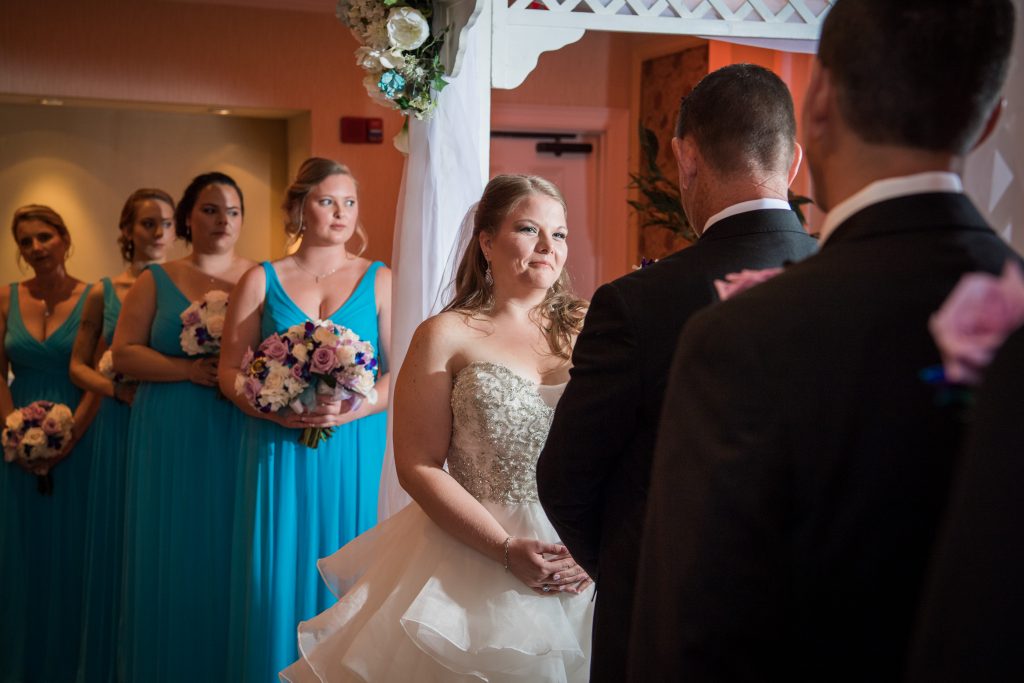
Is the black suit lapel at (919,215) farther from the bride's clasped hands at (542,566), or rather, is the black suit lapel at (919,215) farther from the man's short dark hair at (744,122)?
the bride's clasped hands at (542,566)

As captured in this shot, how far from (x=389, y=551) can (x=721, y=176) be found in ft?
4.13

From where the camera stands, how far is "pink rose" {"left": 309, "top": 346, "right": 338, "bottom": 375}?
3.31 meters

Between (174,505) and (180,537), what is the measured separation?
0.12 meters

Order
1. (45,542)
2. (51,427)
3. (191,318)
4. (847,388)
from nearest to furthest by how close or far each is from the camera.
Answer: (847,388) → (191,318) → (51,427) → (45,542)

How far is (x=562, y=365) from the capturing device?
2527 millimetres

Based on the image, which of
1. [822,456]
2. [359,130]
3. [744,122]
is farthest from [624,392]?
[359,130]

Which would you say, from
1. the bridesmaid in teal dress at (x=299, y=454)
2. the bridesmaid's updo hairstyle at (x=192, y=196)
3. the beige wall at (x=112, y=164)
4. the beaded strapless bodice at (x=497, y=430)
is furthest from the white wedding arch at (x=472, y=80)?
the beige wall at (x=112, y=164)

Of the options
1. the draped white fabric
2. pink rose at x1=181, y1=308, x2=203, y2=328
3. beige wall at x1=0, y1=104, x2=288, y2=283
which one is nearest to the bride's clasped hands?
the draped white fabric

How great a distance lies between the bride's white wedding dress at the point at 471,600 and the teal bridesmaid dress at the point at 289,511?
0.99 m

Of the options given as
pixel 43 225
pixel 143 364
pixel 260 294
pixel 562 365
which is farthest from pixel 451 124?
pixel 43 225

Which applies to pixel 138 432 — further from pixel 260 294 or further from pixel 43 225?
pixel 43 225

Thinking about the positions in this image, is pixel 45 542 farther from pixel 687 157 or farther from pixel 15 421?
pixel 687 157

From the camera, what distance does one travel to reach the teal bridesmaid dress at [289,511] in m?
3.44

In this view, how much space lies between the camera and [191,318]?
388 cm
